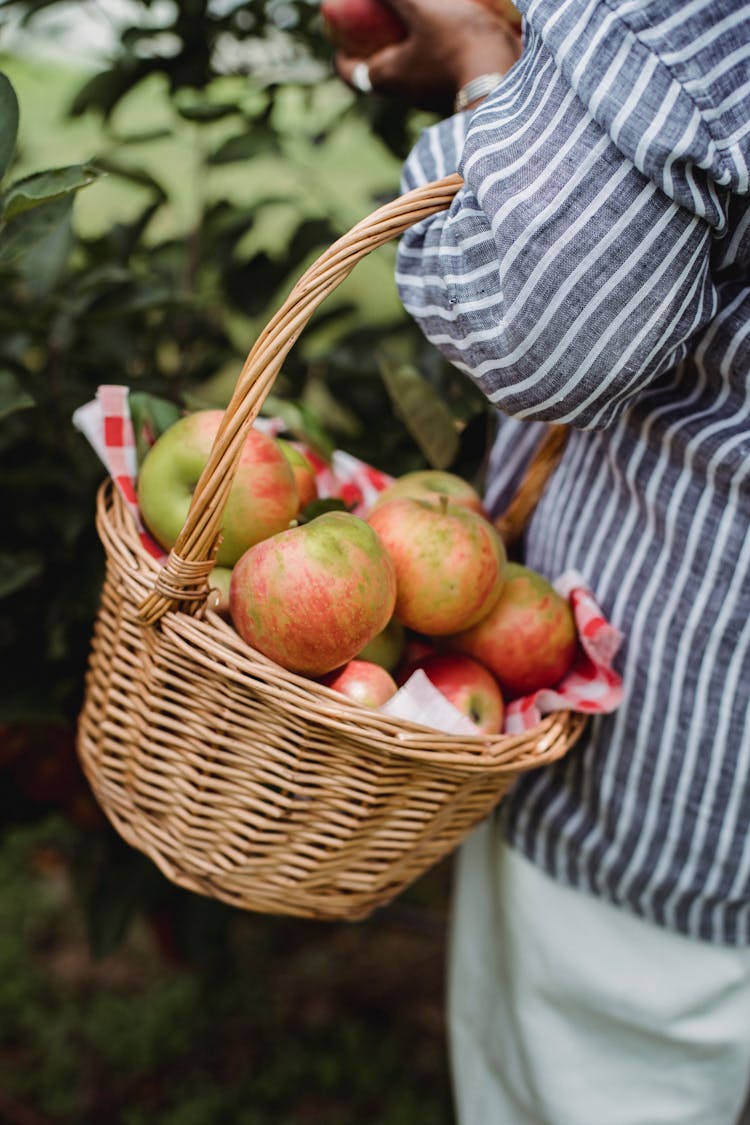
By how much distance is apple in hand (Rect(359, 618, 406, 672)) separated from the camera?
3.10ft

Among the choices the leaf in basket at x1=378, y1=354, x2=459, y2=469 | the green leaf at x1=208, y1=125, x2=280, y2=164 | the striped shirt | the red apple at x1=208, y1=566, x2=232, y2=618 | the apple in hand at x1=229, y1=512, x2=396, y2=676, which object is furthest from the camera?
the green leaf at x1=208, y1=125, x2=280, y2=164

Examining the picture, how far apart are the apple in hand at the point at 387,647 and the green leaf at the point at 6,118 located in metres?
0.56

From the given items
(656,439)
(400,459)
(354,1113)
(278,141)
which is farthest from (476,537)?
(354,1113)

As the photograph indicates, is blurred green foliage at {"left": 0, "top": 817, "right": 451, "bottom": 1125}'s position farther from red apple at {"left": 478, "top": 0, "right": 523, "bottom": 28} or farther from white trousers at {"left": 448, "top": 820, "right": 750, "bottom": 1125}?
red apple at {"left": 478, "top": 0, "right": 523, "bottom": 28}

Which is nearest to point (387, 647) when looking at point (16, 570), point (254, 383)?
point (254, 383)

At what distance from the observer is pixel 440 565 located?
91 centimetres

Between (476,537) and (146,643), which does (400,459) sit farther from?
(146,643)

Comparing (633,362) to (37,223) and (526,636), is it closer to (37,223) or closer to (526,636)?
(526,636)

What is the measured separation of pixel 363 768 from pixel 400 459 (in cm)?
63

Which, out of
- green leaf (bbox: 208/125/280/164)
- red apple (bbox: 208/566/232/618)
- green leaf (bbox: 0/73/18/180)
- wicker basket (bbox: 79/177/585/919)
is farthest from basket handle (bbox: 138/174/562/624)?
green leaf (bbox: 208/125/280/164)

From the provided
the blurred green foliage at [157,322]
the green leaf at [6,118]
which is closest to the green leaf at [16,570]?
the blurred green foliage at [157,322]

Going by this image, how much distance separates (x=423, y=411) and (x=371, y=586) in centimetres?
37

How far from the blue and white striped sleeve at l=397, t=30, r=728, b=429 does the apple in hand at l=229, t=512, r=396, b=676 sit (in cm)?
19

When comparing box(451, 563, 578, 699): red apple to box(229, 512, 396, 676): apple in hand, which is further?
box(451, 563, 578, 699): red apple
